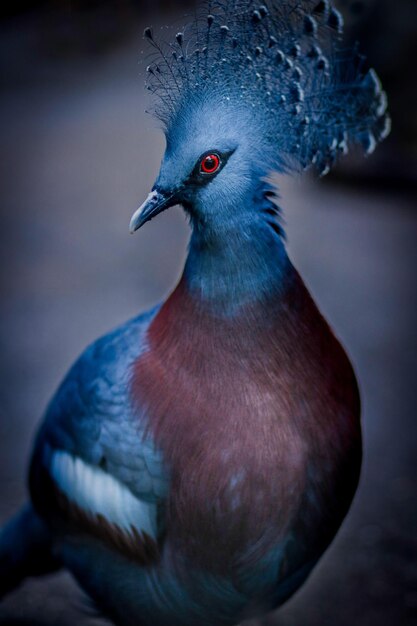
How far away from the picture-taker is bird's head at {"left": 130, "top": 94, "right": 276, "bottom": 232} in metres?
1.10

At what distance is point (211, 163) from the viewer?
1.10 meters

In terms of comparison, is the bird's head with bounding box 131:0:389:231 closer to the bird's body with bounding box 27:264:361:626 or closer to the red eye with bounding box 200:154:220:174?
the red eye with bounding box 200:154:220:174

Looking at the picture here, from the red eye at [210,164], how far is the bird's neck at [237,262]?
0.08 meters

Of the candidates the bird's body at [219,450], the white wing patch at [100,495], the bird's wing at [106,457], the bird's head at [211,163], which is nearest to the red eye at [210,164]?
the bird's head at [211,163]

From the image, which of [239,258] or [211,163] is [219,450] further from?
[211,163]

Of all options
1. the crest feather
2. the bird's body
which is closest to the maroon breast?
the bird's body

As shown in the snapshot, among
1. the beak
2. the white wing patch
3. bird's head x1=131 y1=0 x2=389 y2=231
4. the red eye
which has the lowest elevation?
the white wing patch

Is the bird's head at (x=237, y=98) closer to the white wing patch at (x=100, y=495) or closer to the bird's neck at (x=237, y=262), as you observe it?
the bird's neck at (x=237, y=262)

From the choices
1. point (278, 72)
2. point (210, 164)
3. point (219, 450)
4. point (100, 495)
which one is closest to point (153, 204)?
point (210, 164)

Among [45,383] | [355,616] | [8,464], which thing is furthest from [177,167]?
[45,383]

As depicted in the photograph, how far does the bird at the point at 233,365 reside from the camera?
1.13 m

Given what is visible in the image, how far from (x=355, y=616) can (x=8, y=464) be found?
114 cm

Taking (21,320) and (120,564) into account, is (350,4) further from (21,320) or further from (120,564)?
(21,320)

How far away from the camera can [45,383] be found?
2.66m
